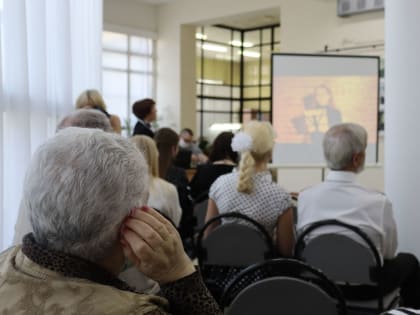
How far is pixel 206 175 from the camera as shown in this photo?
4211mm

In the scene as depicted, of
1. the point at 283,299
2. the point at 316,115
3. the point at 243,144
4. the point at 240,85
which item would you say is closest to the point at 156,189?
the point at 243,144

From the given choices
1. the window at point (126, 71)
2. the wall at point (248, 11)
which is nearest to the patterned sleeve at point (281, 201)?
the wall at point (248, 11)

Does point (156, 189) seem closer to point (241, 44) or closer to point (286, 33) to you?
point (286, 33)

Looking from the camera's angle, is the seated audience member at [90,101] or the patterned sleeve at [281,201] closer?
the patterned sleeve at [281,201]

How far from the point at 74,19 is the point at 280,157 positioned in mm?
3127

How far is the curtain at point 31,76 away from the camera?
258cm

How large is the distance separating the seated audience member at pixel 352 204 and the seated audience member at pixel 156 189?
729mm

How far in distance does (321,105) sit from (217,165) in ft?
6.53

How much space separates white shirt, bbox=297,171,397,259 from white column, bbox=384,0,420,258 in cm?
66

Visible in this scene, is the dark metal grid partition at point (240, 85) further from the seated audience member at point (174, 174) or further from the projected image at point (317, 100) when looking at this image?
the seated audience member at point (174, 174)

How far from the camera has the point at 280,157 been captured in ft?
18.4

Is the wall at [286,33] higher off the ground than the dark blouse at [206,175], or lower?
higher

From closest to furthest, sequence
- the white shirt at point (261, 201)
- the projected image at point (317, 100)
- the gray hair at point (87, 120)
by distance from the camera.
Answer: the gray hair at point (87, 120)
the white shirt at point (261, 201)
the projected image at point (317, 100)

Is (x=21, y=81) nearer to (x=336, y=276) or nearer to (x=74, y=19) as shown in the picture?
(x=74, y=19)
